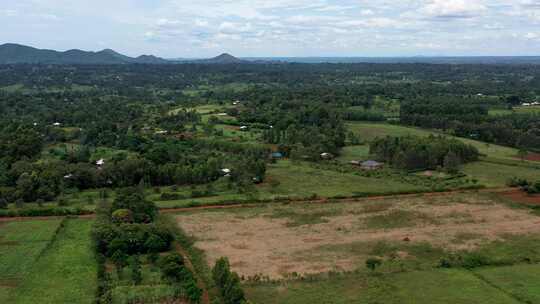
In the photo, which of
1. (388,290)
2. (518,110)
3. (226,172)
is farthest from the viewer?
(518,110)

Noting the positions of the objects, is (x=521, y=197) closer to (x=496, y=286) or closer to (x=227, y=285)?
(x=496, y=286)

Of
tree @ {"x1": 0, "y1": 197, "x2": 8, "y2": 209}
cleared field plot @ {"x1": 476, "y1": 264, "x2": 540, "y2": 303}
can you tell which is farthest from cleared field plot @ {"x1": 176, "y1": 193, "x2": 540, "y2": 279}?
tree @ {"x1": 0, "y1": 197, "x2": 8, "y2": 209}

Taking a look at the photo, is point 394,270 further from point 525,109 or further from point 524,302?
point 525,109

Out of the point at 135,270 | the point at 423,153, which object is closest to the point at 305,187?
the point at 423,153

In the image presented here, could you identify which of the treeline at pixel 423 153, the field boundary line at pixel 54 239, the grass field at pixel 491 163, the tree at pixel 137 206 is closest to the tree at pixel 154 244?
the tree at pixel 137 206

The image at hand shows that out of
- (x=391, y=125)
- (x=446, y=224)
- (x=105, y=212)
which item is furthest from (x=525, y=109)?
(x=105, y=212)

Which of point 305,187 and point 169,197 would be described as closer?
point 169,197

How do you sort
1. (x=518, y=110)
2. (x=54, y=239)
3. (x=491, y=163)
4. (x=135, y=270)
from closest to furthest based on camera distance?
1. (x=135, y=270)
2. (x=54, y=239)
3. (x=491, y=163)
4. (x=518, y=110)
